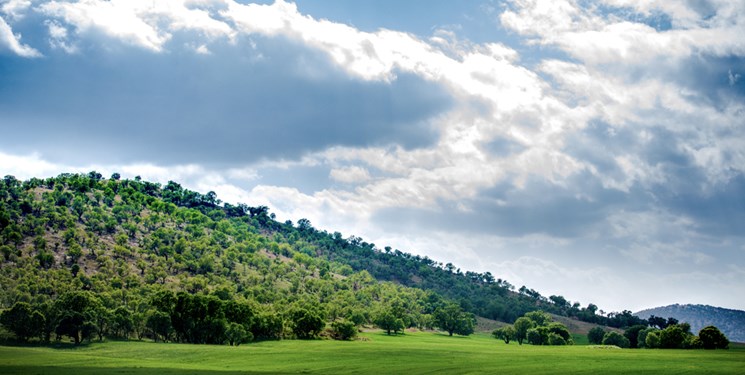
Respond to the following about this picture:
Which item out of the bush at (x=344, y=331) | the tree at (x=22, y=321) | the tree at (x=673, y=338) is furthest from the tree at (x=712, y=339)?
the tree at (x=22, y=321)

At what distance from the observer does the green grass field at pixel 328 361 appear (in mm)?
103188

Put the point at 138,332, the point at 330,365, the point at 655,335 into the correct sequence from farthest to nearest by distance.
A: the point at 655,335 → the point at 138,332 → the point at 330,365

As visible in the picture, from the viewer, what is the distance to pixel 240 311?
16675 centimetres

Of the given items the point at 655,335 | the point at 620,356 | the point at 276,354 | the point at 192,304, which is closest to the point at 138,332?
the point at 192,304

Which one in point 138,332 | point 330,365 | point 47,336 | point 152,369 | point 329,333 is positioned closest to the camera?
point 152,369

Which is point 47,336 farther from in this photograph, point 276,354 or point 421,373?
point 421,373

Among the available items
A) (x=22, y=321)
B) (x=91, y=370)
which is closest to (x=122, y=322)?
(x=22, y=321)

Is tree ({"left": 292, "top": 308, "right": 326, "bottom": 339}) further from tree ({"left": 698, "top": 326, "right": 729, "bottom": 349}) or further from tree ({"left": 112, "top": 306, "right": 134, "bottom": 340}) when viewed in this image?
tree ({"left": 698, "top": 326, "right": 729, "bottom": 349})

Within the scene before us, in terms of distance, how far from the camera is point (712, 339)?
520 ft

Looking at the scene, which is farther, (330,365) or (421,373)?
(330,365)

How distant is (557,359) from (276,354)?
58.1 m

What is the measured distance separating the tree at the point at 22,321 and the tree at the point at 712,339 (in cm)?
15911

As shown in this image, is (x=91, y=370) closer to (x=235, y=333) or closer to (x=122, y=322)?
(x=122, y=322)

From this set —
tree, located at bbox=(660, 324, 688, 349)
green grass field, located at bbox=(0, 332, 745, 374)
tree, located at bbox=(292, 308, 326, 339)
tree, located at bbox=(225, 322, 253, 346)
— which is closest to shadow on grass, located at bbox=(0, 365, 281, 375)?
green grass field, located at bbox=(0, 332, 745, 374)
